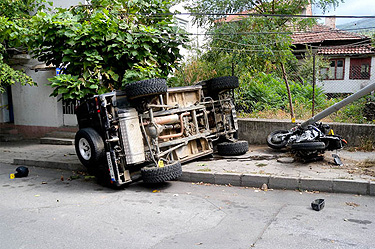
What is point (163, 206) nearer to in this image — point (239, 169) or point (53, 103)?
point (239, 169)

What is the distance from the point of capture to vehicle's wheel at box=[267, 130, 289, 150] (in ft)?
29.1

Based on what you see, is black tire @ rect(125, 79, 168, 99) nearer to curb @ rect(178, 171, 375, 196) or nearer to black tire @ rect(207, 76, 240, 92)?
curb @ rect(178, 171, 375, 196)

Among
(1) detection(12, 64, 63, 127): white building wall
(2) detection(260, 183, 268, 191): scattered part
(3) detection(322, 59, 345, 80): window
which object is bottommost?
(2) detection(260, 183, 268, 191): scattered part

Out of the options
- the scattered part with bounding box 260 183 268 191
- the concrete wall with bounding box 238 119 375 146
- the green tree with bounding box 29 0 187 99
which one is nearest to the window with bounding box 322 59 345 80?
the concrete wall with bounding box 238 119 375 146

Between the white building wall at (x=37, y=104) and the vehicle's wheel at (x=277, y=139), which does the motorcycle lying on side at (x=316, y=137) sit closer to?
the vehicle's wheel at (x=277, y=139)

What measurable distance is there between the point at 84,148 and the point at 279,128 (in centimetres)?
553

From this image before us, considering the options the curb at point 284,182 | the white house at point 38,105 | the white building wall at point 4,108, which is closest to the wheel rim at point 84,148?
the curb at point 284,182

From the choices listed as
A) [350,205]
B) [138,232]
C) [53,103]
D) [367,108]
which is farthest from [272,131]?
[53,103]

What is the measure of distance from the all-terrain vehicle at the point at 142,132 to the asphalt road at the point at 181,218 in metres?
0.48

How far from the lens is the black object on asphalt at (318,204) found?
17.6ft

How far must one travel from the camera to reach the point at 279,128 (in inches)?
389

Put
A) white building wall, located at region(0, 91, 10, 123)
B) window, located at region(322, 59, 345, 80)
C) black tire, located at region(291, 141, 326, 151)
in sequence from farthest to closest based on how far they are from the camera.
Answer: window, located at region(322, 59, 345, 80) < white building wall, located at region(0, 91, 10, 123) < black tire, located at region(291, 141, 326, 151)

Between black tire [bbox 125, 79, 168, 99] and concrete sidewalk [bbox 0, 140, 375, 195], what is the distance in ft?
6.73

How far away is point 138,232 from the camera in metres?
4.76
